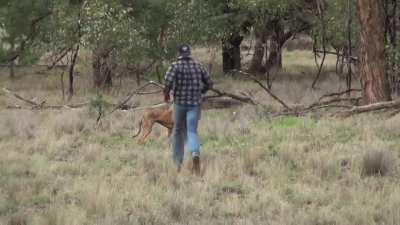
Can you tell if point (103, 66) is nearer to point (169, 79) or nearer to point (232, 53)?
point (232, 53)

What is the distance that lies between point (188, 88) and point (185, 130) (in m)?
0.70

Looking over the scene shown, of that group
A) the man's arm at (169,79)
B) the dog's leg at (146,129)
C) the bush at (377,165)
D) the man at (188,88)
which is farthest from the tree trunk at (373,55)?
the man's arm at (169,79)

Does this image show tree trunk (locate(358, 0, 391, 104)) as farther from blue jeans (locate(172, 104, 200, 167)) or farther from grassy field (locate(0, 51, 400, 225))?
blue jeans (locate(172, 104, 200, 167))

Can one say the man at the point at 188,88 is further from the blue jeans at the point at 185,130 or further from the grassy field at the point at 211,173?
the grassy field at the point at 211,173

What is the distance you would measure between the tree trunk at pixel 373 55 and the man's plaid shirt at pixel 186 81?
6.25m

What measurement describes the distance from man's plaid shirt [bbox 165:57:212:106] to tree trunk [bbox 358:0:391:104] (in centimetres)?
625

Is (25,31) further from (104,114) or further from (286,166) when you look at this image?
(286,166)

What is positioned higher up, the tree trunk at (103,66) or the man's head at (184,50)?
the man's head at (184,50)

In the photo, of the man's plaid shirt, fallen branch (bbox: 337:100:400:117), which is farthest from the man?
fallen branch (bbox: 337:100:400:117)

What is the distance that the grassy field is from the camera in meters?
6.75

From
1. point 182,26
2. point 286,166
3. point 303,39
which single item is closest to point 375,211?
point 286,166

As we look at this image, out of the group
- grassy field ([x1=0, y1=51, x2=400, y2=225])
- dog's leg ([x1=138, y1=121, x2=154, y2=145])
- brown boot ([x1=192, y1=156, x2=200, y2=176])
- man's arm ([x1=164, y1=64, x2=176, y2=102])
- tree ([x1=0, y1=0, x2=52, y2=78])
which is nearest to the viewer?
grassy field ([x1=0, y1=51, x2=400, y2=225])

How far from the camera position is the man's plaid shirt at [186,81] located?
8.95 metres

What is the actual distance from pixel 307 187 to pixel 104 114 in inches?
300
